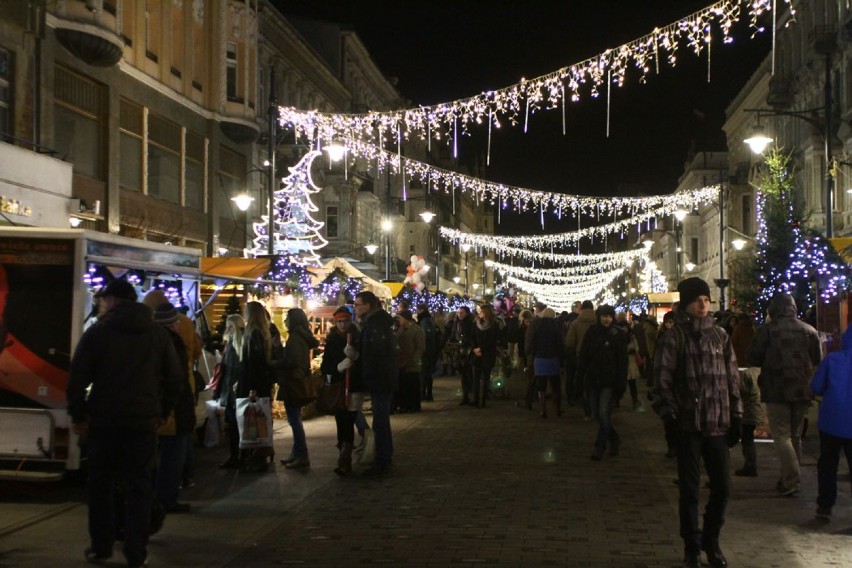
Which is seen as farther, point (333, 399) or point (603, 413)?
point (603, 413)

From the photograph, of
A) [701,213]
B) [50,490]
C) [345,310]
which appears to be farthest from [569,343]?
[701,213]

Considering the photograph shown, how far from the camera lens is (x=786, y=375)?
31.7 ft

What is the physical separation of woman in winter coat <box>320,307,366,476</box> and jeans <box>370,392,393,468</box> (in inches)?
9.1

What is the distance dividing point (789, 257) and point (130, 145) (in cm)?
1567

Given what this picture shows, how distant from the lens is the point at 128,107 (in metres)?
24.7

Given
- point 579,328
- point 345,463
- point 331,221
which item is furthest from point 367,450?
point 331,221

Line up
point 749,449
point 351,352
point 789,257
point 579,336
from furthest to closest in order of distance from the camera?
point 789,257 < point 579,336 < point 351,352 < point 749,449

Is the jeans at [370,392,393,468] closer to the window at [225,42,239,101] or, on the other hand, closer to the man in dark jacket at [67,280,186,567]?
the man in dark jacket at [67,280,186,567]

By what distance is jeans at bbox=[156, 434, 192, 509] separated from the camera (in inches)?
340

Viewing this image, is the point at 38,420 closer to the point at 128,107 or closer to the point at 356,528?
the point at 356,528

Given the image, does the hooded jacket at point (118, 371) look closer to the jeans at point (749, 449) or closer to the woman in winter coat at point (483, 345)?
the jeans at point (749, 449)

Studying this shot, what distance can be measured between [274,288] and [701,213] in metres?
58.0

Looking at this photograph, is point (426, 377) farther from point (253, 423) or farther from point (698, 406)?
point (698, 406)

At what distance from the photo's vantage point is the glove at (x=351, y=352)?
1116 centimetres
